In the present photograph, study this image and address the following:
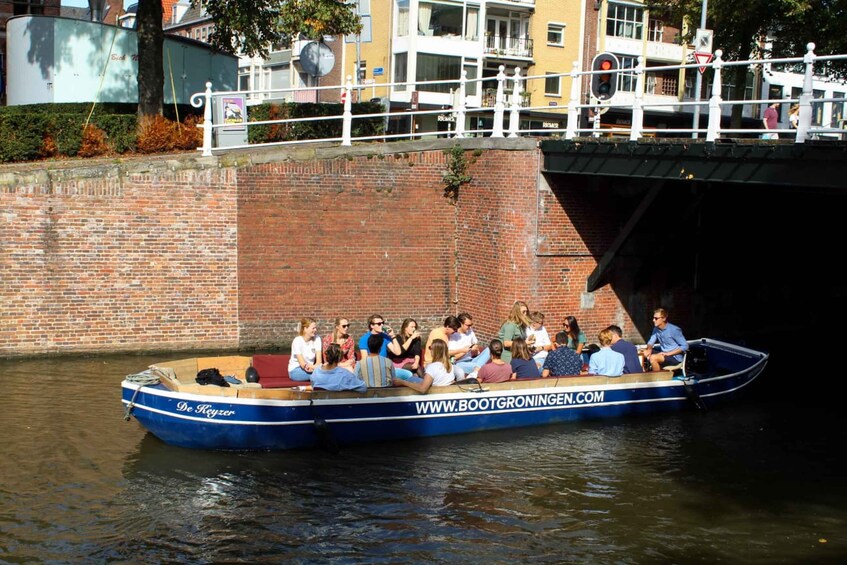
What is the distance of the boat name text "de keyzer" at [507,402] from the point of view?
45.1 feet

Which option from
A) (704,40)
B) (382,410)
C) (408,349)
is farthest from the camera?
(704,40)

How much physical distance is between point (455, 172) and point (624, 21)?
110 ft

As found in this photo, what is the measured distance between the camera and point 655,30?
5159cm

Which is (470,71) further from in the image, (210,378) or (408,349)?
(210,378)

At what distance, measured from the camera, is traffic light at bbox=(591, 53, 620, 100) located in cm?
1703

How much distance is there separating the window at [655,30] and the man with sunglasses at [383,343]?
40444 mm

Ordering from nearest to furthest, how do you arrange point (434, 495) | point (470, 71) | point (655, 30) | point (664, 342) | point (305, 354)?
point (434, 495)
point (305, 354)
point (664, 342)
point (470, 71)
point (655, 30)

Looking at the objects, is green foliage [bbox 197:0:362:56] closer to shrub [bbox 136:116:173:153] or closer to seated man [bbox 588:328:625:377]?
shrub [bbox 136:116:173:153]

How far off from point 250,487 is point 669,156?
8410mm

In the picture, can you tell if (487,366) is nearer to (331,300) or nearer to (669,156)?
(669,156)

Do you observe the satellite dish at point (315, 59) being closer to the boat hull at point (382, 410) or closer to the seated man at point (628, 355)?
the seated man at point (628, 355)

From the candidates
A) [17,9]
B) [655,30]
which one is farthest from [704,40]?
[655,30]

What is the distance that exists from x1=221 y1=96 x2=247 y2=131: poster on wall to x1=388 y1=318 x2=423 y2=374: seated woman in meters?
7.47

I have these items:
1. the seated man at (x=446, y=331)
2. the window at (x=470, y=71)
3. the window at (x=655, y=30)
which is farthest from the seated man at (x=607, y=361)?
the window at (x=655, y=30)
